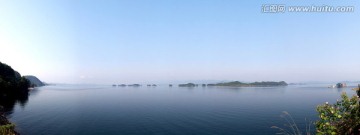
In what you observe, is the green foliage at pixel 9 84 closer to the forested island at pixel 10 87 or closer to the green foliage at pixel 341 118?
the forested island at pixel 10 87

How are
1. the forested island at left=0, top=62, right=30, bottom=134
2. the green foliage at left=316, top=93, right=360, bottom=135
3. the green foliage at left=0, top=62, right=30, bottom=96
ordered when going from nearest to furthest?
the green foliage at left=316, top=93, right=360, bottom=135 → the forested island at left=0, top=62, right=30, bottom=134 → the green foliage at left=0, top=62, right=30, bottom=96

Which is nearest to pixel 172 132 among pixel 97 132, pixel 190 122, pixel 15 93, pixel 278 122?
pixel 190 122

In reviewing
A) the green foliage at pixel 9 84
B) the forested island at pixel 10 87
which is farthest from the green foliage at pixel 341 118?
the green foliage at pixel 9 84

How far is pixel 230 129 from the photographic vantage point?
54.3m

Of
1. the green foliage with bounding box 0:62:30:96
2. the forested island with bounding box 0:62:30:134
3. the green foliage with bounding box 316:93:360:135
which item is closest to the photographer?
the green foliage with bounding box 316:93:360:135

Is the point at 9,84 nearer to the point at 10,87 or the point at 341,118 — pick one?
the point at 10,87

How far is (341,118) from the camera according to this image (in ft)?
36.8

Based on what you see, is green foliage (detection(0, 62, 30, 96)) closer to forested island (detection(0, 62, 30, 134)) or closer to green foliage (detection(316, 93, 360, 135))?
forested island (detection(0, 62, 30, 134))

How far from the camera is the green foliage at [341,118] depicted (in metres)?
10.00

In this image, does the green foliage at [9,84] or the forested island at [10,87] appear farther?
the green foliage at [9,84]

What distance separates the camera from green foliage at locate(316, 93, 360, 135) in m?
10.00

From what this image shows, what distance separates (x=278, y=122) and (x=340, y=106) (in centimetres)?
5604

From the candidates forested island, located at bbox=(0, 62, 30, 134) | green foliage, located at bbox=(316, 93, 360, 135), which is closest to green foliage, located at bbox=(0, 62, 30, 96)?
forested island, located at bbox=(0, 62, 30, 134)

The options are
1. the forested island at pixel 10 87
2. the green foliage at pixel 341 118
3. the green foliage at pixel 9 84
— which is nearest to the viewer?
the green foliage at pixel 341 118
